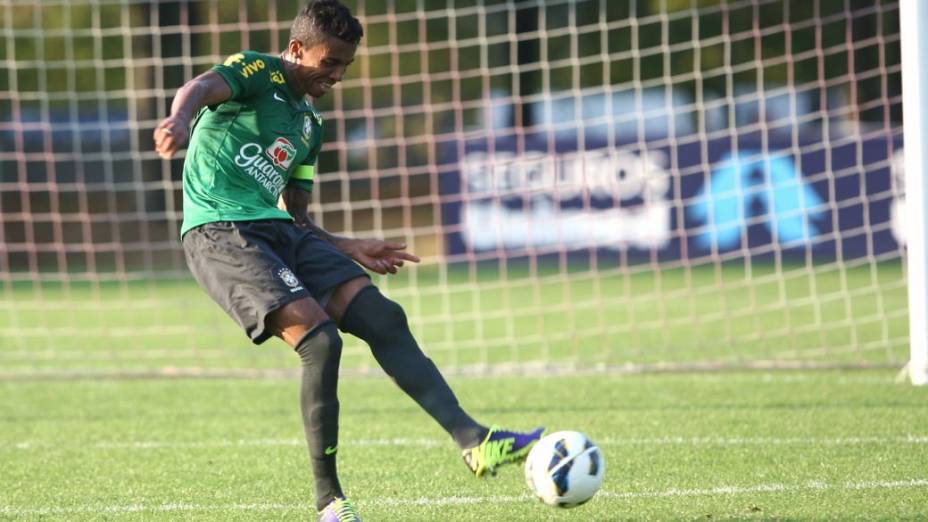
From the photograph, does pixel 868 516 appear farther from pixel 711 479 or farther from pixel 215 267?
pixel 215 267

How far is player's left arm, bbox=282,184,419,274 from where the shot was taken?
5059 millimetres

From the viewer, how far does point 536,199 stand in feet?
57.1

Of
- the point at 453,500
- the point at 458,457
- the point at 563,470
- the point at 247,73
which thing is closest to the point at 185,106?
the point at 247,73

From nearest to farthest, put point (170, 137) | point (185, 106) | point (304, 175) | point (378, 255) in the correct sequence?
point (170, 137)
point (185, 106)
point (378, 255)
point (304, 175)

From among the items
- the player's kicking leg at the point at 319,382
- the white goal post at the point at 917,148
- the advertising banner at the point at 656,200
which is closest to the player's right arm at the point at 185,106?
the player's kicking leg at the point at 319,382

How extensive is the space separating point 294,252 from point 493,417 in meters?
2.92

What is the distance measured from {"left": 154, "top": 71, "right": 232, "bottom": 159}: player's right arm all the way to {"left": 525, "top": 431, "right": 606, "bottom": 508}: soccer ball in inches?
59.8

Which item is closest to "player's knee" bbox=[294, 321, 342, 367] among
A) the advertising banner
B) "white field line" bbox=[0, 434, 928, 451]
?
"white field line" bbox=[0, 434, 928, 451]

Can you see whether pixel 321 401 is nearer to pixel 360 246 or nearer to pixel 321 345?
pixel 321 345

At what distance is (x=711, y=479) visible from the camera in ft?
18.1

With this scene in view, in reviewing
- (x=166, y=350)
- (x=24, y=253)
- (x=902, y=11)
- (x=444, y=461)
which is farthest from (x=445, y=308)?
(x=24, y=253)

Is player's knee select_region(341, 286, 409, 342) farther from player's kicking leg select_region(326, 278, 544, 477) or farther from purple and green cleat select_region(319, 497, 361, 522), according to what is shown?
purple and green cleat select_region(319, 497, 361, 522)

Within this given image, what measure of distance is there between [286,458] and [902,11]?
4.46m

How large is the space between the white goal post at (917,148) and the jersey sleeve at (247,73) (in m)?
4.48
